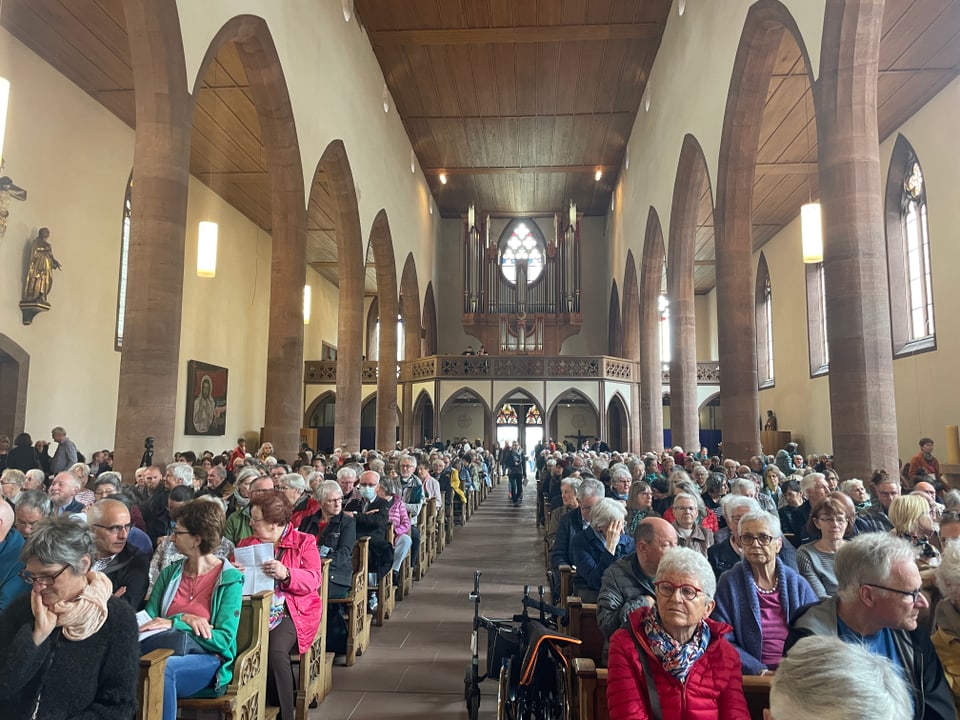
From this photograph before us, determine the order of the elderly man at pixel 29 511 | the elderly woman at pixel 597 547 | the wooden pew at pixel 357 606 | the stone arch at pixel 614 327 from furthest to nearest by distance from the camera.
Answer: the stone arch at pixel 614 327 < the wooden pew at pixel 357 606 < the elderly woman at pixel 597 547 < the elderly man at pixel 29 511

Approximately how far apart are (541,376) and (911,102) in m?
10.8

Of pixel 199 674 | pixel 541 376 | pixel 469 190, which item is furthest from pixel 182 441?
pixel 199 674

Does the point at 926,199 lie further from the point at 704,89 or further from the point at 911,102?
the point at 704,89

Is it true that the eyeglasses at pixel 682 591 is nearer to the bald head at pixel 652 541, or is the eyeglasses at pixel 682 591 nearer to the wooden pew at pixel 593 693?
the wooden pew at pixel 593 693

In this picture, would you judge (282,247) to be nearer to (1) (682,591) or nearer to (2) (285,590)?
(2) (285,590)

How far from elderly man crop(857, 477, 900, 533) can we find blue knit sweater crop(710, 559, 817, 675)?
157 cm

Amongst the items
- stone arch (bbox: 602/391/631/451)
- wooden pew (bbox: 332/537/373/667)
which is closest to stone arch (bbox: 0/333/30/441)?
wooden pew (bbox: 332/537/373/667)

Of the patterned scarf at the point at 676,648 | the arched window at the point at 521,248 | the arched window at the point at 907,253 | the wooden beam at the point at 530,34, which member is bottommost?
the patterned scarf at the point at 676,648

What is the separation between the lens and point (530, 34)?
14.4m

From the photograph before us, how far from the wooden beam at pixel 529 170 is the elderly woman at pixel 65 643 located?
20245 mm

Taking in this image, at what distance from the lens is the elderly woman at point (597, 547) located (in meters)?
3.88

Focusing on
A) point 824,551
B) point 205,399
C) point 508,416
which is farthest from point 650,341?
point 824,551

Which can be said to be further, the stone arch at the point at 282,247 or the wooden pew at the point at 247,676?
the stone arch at the point at 282,247

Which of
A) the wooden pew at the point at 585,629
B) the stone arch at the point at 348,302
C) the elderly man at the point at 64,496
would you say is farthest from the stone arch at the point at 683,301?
the elderly man at the point at 64,496
